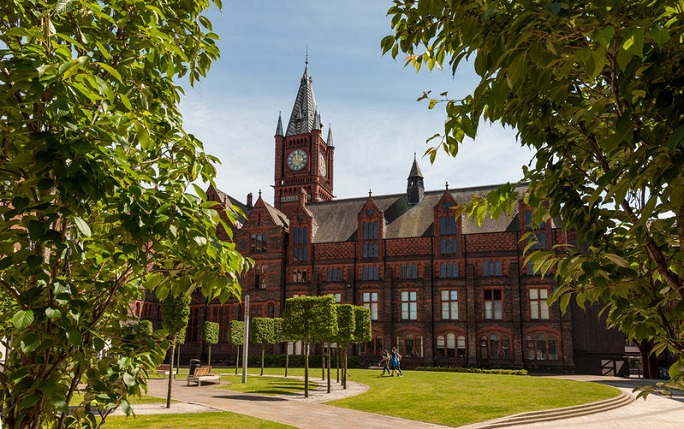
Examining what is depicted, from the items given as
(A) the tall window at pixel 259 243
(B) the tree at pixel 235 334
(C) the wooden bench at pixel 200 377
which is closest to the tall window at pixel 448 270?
(A) the tall window at pixel 259 243

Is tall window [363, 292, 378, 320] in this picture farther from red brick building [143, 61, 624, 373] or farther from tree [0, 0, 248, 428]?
tree [0, 0, 248, 428]

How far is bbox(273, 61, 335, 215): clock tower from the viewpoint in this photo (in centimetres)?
6719

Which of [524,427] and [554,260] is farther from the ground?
[554,260]

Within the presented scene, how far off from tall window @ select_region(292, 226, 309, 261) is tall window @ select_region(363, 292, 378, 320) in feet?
24.0

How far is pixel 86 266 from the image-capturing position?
16.1 feet

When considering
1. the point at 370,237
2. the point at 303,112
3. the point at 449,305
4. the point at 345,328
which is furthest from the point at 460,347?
the point at 303,112

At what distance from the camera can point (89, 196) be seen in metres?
3.23

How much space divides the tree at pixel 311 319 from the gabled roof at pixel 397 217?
2330cm

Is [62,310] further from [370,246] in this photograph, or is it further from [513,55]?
[370,246]

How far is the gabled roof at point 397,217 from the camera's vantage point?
4628cm

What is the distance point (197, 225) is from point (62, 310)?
105 cm

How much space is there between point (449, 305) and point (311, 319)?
2210 cm

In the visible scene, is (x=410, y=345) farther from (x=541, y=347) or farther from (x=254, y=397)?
(x=254, y=397)

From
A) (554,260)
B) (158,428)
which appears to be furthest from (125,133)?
(158,428)
